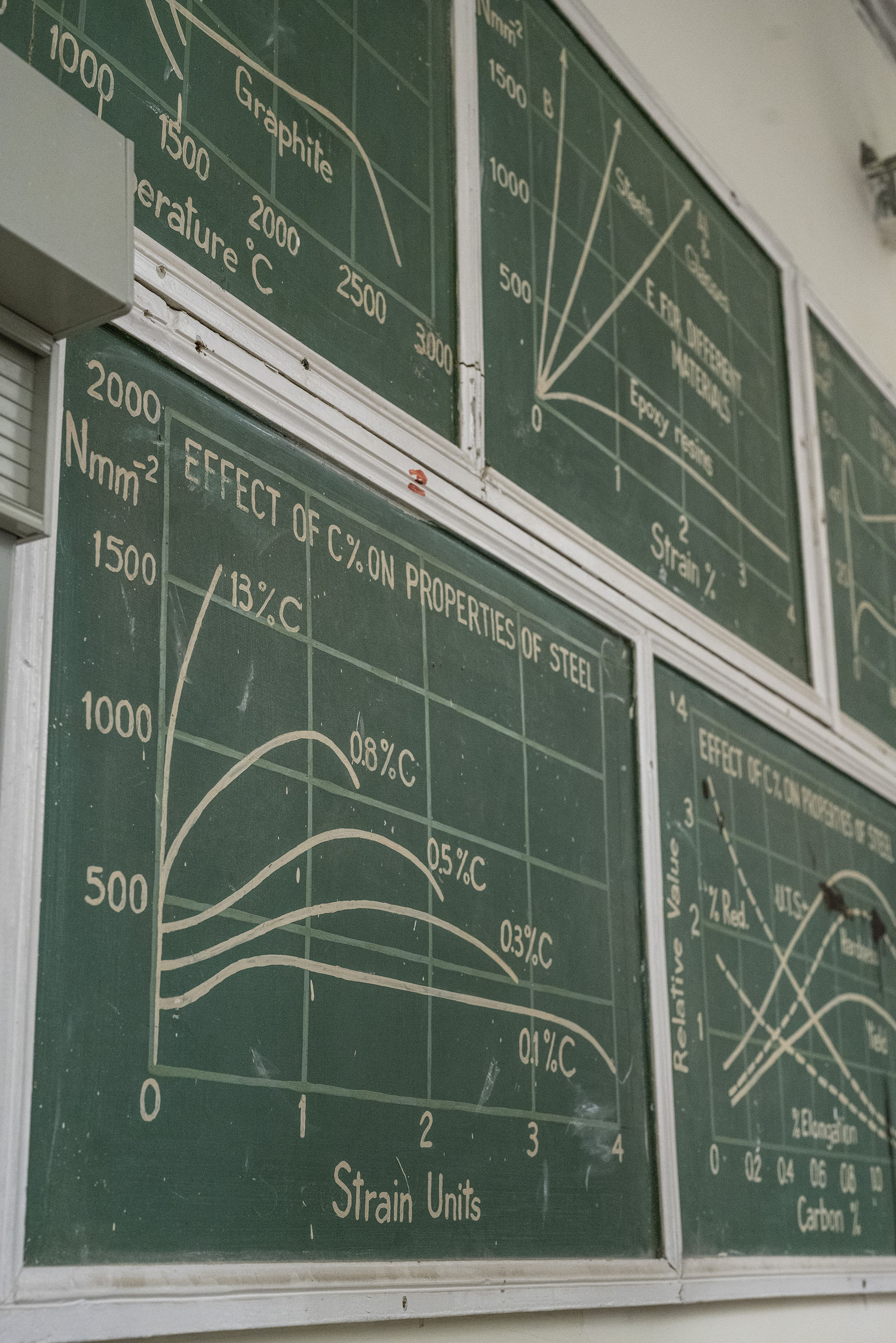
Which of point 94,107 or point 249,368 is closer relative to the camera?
point 94,107

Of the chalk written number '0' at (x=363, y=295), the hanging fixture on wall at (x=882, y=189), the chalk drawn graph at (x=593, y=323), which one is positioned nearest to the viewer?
the chalk written number '0' at (x=363, y=295)

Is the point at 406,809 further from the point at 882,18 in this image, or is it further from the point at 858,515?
the point at 882,18

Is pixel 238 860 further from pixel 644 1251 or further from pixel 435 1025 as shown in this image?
pixel 644 1251

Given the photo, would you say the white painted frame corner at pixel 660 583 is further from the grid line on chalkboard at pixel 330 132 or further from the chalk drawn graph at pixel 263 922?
the chalk drawn graph at pixel 263 922

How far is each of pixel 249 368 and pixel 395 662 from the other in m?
0.38

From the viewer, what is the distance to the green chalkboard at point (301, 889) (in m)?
1.23

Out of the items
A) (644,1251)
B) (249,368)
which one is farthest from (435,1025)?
(249,368)

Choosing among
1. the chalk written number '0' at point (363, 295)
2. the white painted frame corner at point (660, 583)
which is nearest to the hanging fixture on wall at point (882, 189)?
the white painted frame corner at point (660, 583)

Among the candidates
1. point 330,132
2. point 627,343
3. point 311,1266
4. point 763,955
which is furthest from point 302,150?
point 763,955

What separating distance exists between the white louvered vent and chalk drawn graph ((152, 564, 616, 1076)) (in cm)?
29

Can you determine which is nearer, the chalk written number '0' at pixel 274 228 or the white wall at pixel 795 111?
the chalk written number '0' at pixel 274 228

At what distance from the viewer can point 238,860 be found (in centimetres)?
138

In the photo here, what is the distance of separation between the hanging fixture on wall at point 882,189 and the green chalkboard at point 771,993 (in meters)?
1.81

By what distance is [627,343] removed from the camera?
237 centimetres
